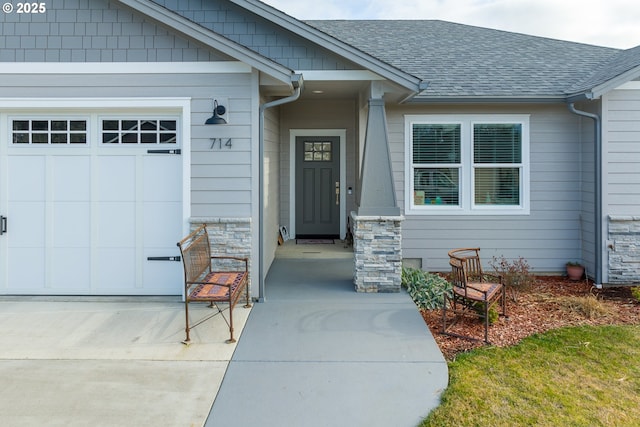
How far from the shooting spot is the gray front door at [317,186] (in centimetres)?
1030

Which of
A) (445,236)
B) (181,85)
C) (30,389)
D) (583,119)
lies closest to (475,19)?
(583,119)

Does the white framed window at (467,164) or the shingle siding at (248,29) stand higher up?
the shingle siding at (248,29)

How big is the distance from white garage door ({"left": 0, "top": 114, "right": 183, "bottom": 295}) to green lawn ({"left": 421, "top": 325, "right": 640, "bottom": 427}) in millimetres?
3914

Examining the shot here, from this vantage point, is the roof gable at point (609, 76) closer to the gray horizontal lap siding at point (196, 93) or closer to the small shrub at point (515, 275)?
the small shrub at point (515, 275)

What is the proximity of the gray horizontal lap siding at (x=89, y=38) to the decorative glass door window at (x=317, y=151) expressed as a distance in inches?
169

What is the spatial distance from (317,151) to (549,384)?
7.08 meters

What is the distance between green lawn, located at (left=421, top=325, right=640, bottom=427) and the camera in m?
3.50

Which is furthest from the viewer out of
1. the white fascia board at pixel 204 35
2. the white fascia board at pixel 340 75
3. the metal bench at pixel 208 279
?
the white fascia board at pixel 340 75

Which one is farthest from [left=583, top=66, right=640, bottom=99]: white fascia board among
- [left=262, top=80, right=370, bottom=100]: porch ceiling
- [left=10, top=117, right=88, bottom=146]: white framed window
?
[left=10, top=117, right=88, bottom=146]: white framed window

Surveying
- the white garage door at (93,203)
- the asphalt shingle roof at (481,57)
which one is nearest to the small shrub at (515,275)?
the asphalt shingle roof at (481,57)

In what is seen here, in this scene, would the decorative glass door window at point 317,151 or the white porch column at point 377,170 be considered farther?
the decorative glass door window at point 317,151

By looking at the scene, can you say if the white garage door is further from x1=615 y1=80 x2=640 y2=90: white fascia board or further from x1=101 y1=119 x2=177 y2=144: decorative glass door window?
x1=615 y1=80 x2=640 y2=90: white fascia board

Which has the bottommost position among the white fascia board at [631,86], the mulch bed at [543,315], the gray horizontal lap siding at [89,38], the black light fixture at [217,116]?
the mulch bed at [543,315]

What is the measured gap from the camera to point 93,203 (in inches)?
252
